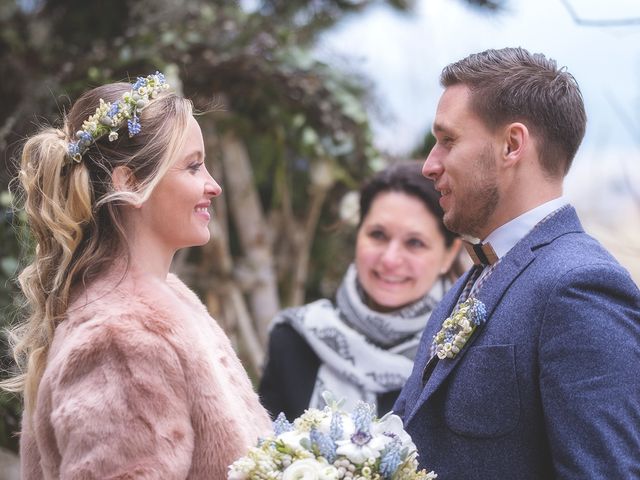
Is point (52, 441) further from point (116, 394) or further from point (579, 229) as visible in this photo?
point (579, 229)

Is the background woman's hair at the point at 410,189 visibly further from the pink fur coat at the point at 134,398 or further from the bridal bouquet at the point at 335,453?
the bridal bouquet at the point at 335,453

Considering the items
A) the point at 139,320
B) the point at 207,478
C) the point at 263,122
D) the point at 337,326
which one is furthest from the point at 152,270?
the point at 263,122

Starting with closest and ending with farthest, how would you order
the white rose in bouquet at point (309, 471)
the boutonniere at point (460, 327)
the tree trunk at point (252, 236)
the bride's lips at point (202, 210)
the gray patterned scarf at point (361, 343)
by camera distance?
1. the white rose in bouquet at point (309, 471)
2. the boutonniere at point (460, 327)
3. the bride's lips at point (202, 210)
4. the gray patterned scarf at point (361, 343)
5. the tree trunk at point (252, 236)

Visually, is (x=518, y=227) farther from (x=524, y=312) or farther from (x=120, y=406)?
(x=120, y=406)

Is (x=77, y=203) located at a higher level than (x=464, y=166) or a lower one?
lower

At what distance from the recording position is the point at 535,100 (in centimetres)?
213

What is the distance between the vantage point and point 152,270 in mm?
2193

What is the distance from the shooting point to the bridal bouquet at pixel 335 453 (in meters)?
1.79

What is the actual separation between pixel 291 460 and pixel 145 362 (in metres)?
0.40

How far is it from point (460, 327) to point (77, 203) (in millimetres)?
1044

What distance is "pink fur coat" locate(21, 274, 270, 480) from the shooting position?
182cm

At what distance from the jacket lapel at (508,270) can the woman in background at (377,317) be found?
128 cm

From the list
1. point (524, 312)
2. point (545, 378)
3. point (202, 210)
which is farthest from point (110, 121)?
point (545, 378)

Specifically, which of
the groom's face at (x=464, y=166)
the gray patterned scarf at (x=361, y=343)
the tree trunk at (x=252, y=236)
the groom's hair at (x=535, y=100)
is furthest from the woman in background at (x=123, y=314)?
the tree trunk at (x=252, y=236)
